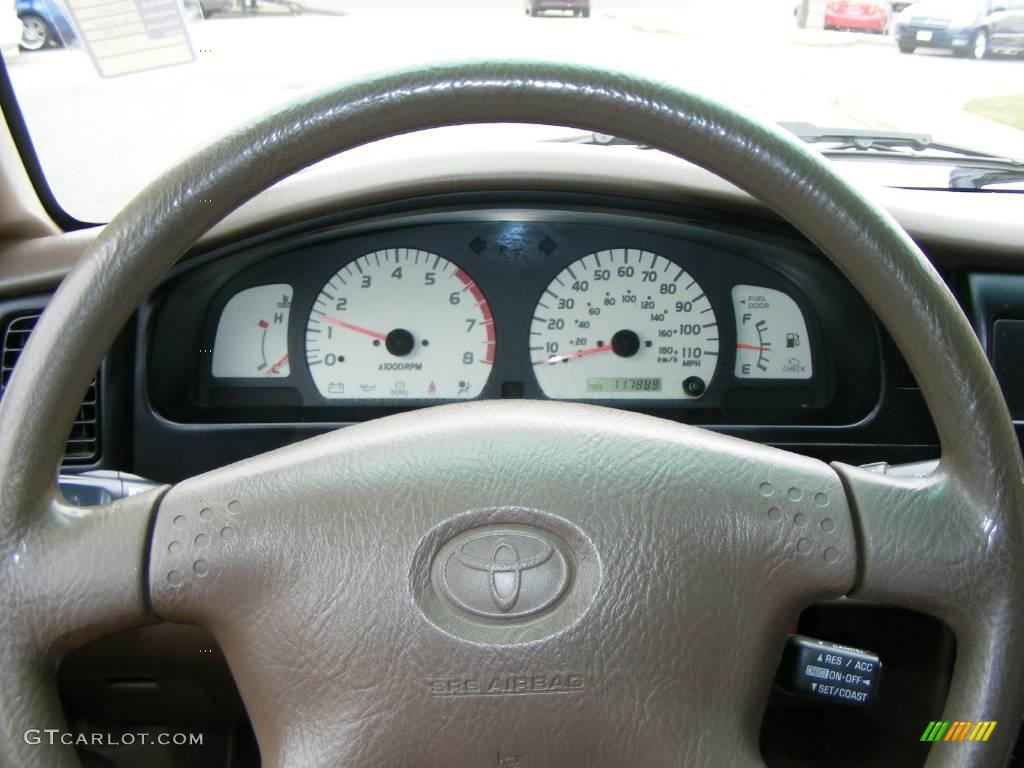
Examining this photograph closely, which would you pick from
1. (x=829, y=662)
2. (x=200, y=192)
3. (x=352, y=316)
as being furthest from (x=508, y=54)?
(x=352, y=316)

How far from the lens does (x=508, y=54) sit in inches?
37.9

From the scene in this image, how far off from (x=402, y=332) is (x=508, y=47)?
23.1 inches

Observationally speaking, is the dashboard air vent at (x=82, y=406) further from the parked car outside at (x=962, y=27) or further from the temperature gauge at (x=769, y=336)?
the parked car outside at (x=962, y=27)

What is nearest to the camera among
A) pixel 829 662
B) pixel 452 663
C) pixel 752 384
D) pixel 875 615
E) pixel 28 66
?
pixel 452 663

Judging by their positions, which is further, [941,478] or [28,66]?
[28,66]

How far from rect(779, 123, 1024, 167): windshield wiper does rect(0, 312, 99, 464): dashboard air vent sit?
148 centimetres

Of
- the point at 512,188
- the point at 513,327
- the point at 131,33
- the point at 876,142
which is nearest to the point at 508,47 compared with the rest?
the point at 512,188

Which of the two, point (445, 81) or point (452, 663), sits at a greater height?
point (445, 81)

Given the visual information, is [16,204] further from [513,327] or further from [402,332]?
[513,327]

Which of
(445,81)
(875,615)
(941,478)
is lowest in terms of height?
(875,615)

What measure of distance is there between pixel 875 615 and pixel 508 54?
106cm

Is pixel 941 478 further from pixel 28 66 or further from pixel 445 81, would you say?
pixel 28 66

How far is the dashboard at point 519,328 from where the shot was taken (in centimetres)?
206

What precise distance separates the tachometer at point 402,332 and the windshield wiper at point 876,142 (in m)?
0.79
